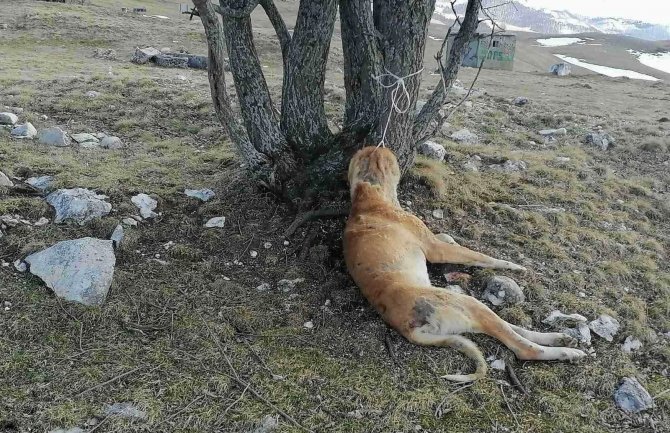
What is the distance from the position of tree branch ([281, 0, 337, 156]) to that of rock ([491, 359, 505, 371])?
2668 millimetres

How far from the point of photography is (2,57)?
13.3 m

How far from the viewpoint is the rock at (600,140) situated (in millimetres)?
8547

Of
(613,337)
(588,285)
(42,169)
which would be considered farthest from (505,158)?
(42,169)

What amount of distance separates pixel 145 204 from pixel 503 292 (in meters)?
3.34

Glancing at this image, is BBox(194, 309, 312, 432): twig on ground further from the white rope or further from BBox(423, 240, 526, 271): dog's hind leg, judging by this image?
the white rope

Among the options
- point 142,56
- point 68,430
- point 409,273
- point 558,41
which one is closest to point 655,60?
point 558,41

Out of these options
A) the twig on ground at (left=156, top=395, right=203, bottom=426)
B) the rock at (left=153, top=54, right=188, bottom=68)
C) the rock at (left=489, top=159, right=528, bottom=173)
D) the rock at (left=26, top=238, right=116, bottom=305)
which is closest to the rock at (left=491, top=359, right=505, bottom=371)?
the twig on ground at (left=156, top=395, right=203, bottom=426)

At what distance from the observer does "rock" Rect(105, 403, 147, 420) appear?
316 centimetres

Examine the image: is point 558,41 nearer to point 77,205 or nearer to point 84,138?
point 84,138

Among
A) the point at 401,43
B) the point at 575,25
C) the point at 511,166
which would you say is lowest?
the point at 511,166

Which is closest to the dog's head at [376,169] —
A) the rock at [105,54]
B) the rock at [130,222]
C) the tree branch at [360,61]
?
the tree branch at [360,61]

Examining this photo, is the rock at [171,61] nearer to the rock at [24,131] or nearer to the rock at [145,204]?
the rock at [24,131]

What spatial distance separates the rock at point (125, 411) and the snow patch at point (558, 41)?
73.2 metres

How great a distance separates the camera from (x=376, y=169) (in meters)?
4.84
